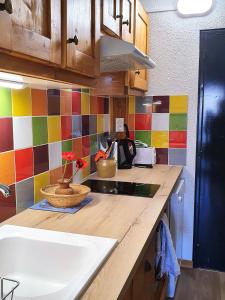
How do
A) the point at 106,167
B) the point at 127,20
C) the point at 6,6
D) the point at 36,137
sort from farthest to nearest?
1. the point at 106,167
2. the point at 127,20
3. the point at 36,137
4. the point at 6,6

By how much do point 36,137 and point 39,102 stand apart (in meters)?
0.18

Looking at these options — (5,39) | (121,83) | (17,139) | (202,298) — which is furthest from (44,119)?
(202,298)

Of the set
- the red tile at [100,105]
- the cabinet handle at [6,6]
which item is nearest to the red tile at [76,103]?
the red tile at [100,105]

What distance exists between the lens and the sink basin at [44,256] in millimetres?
1069

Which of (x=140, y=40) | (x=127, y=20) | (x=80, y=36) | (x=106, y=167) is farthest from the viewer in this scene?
(x=140, y=40)

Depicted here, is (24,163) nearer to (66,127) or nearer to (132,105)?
(66,127)

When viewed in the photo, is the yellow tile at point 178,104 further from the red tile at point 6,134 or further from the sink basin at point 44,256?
the sink basin at point 44,256

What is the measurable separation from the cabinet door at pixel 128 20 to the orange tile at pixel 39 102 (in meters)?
0.60

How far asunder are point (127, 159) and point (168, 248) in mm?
895

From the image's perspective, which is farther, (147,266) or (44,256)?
(147,266)

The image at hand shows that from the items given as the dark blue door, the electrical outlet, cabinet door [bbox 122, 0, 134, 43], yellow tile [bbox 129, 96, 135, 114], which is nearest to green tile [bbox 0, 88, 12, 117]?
cabinet door [bbox 122, 0, 134, 43]

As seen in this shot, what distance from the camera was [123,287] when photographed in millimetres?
859

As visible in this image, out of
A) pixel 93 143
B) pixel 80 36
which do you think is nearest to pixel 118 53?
pixel 80 36

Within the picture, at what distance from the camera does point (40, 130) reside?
1610 mm
